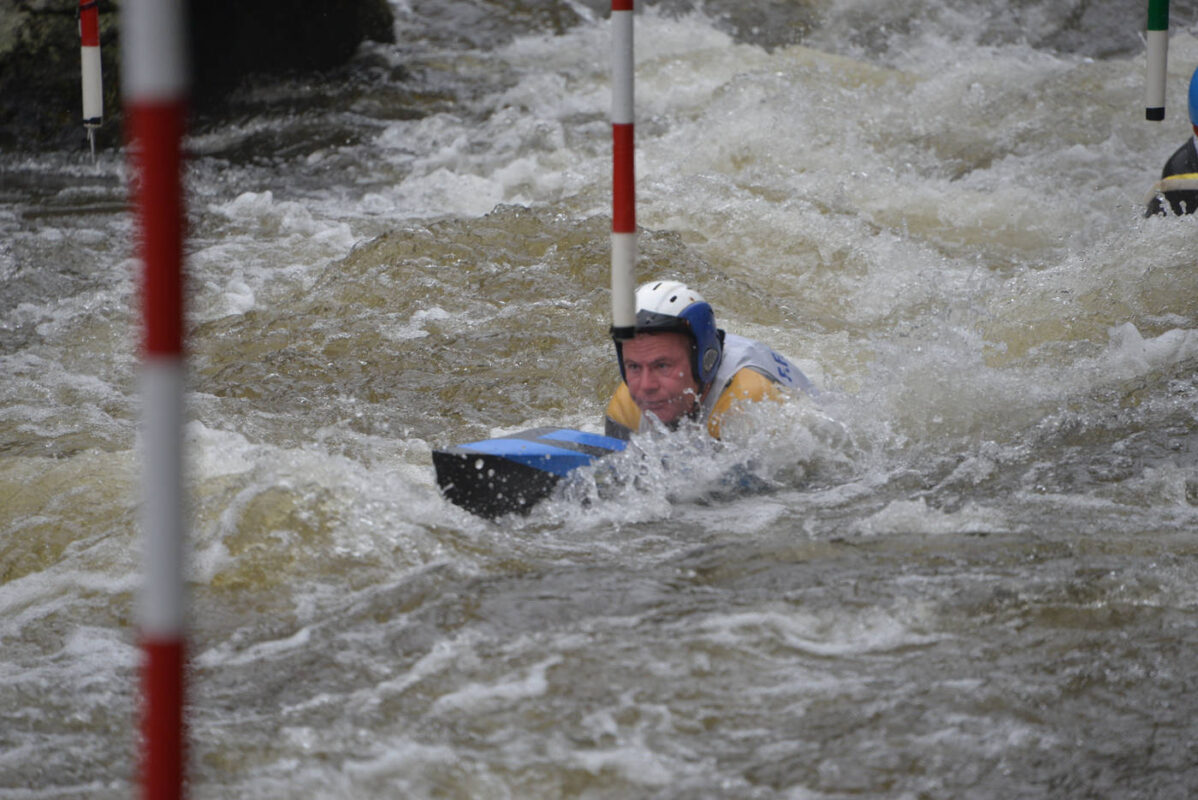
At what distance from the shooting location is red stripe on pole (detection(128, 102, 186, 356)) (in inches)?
57.8

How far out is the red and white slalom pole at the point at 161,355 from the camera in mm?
1467

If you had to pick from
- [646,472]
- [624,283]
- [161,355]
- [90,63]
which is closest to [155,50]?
[161,355]

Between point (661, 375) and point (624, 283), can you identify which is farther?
point (661, 375)

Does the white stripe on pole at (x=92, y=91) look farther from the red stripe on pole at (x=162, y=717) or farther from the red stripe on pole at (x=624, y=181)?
the red stripe on pole at (x=162, y=717)

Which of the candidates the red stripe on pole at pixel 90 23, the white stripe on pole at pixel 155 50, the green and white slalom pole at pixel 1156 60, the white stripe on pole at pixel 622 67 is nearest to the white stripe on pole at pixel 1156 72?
the green and white slalom pole at pixel 1156 60

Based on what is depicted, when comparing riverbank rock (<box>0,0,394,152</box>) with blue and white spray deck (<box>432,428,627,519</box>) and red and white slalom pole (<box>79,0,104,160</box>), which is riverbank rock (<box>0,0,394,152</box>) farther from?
blue and white spray deck (<box>432,428,627,519</box>)

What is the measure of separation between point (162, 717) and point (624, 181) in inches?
93.8

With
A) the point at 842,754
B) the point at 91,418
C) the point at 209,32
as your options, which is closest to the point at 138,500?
the point at 91,418

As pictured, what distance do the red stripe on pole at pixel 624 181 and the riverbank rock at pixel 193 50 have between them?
304 inches

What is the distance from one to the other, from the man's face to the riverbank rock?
7.48 m

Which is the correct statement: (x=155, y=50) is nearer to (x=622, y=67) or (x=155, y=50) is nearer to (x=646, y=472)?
(x=622, y=67)

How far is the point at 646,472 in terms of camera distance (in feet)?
13.4

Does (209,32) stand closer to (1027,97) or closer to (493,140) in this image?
(493,140)

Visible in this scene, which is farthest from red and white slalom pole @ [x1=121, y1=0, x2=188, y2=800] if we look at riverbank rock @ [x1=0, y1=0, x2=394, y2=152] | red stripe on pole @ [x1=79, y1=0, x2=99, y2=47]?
riverbank rock @ [x1=0, y1=0, x2=394, y2=152]
